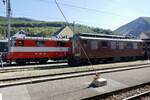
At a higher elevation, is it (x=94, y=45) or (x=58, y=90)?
(x=94, y=45)

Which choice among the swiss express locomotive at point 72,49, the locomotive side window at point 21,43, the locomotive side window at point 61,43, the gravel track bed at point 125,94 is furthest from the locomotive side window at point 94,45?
the gravel track bed at point 125,94

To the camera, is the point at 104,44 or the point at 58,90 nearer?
the point at 58,90

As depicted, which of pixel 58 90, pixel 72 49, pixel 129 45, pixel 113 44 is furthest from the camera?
pixel 129 45

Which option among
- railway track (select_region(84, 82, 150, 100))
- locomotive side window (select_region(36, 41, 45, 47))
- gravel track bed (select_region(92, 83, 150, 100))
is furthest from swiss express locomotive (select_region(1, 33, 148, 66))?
railway track (select_region(84, 82, 150, 100))

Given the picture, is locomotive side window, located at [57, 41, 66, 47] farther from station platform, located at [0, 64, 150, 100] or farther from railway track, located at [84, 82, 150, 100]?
railway track, located at [84, 82, 150, 100]

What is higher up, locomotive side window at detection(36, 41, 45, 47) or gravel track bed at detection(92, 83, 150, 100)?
locomotive side window at detection(36, 41, 45, 47)

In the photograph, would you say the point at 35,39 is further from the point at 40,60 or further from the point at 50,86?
the point at 50,86

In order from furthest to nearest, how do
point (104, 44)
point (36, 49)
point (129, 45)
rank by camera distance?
point (129, 45)
point (104, 44)
point (36, 49)

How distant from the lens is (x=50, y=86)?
1281cm

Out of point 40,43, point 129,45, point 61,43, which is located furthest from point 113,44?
point 40,43

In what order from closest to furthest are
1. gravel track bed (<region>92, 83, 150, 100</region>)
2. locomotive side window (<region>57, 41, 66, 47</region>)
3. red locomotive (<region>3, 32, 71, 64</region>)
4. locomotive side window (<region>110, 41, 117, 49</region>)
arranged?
gravel track bed (<region>92, 83, 150, 100</region>), red locomotive (<region>3, 32, 71, 64</region>), locomotive side window (<region>110, 41, 117, 49</region>), locomotive side window (<region>57, 41, 66, 47</region>)

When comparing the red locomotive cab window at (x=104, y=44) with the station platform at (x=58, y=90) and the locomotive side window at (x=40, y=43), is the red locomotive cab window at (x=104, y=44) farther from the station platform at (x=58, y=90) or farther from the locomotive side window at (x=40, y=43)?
the station platform at (x=58, y=90)

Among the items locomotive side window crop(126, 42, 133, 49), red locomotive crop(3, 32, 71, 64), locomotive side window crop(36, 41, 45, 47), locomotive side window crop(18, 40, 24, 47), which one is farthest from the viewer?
locomotive side window crop(126, 42, 133, 49)

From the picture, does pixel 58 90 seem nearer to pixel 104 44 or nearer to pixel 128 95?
pixel 128 95
